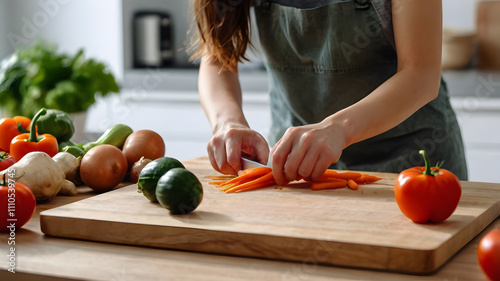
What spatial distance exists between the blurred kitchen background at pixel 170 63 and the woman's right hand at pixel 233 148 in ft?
Answer: 5.37

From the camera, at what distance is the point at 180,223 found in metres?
1.01

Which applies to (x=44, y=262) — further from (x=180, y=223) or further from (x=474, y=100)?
(x=474, y=100)

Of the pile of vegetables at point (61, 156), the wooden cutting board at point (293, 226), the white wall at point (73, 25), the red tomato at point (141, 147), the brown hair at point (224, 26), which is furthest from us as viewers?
the white wall at point (73, 25)

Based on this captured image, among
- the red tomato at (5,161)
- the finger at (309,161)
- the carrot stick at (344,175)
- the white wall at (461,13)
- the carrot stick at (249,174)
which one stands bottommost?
the carrot stick at (344,175)

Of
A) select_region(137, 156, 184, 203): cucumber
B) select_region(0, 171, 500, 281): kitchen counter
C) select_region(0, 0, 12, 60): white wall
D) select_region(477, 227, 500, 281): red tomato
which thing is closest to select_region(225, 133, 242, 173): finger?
select_region(137, 156, 184, 203): cucumber

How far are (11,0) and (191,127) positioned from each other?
5.35ft

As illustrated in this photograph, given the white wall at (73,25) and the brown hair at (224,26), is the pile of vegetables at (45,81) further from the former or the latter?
the white wall at (73,25)

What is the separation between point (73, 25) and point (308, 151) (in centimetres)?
292

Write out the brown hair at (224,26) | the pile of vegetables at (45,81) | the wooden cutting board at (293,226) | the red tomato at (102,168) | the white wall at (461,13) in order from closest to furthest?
the wooden cutting board at (293,226)
the red tomato at (102,168)
the brown hair at (224,26)
the pile of vegetables at (45,81)
the white wall at (461,13)

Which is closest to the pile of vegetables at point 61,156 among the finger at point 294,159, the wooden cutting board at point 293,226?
the wooden cutting board at point 293,226

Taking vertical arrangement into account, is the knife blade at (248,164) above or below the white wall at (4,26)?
below

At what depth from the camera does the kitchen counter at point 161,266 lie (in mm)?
862

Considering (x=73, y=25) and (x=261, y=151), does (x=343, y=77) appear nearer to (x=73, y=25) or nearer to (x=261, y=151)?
(x=261, y=151)

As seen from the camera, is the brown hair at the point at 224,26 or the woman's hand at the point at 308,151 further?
the brown hair at the point at 224,26
